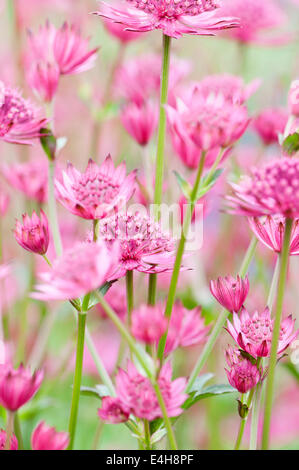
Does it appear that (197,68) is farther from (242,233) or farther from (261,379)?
(261,379)

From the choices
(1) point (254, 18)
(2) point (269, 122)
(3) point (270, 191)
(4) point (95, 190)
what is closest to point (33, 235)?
(4) point (95, 190)

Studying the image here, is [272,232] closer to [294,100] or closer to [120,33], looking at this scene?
[294,100]

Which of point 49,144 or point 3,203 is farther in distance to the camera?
point 3,203

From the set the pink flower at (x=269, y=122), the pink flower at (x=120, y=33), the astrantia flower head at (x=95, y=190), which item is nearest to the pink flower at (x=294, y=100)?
the astrantia flower head at (x=95, y=190)

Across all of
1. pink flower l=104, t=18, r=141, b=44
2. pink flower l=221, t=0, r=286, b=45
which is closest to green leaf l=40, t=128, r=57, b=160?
pink flower l=104, t=18, r=141, b=44

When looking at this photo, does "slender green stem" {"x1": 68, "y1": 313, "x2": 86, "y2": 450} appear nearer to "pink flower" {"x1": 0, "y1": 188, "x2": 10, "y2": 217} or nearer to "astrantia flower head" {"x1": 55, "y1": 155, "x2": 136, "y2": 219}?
"astrantia flower head" {"x1": 55, "y1": 155, "x2": 136, "y2": 219}

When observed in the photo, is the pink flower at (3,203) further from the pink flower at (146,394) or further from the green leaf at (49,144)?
the pink flower at (146,394)
